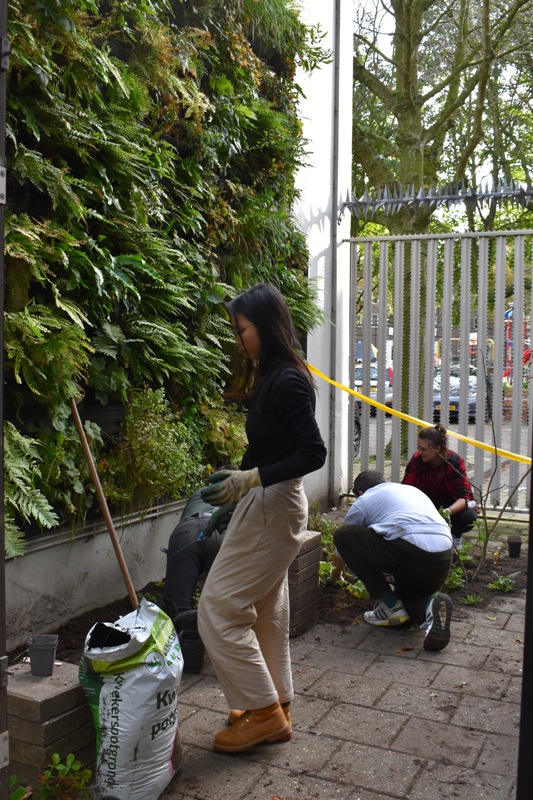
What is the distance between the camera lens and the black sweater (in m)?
3.56

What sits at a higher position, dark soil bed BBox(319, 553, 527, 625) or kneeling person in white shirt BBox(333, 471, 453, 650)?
kneeling person in white shirt BBox(333, 471, 453, 650)

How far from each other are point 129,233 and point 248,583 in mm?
2765

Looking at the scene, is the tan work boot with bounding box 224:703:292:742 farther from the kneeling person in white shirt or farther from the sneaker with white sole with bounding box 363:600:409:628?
the sneaker with white sole with bounding box 363:600:409:628

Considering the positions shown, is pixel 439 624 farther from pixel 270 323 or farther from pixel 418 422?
pixel 418 422

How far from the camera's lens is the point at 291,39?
815cm

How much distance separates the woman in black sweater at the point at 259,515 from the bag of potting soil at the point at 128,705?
0.44m

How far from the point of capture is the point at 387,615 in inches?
217

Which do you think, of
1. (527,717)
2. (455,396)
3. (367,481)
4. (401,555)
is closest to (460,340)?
(455,396)

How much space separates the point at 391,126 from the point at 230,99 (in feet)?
44.1

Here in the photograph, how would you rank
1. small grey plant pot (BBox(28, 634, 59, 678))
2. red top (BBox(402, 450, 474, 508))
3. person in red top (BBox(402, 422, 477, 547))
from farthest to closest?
red top (BBox(402, 450, 474, 508)) → person in red top (BBox(402, 422, 477, 547)) → small grey plant pot (BBox(28, 634, 59, 678))

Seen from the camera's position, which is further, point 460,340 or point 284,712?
point 460,340

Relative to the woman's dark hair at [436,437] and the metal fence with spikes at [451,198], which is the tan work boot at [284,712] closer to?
the woman's dark hair at [436,437]

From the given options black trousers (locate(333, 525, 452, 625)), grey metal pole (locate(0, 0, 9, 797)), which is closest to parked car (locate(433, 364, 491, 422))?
black trousers (locate(333, 525, 452, 625))

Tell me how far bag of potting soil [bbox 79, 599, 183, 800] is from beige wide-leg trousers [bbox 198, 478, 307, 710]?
41 centimetres
